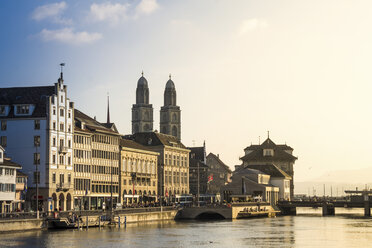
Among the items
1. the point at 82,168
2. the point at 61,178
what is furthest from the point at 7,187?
the point at 82,168

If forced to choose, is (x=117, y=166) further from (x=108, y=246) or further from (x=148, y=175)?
(x=108, y=246)

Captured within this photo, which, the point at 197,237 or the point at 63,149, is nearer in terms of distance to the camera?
the point at 197,237

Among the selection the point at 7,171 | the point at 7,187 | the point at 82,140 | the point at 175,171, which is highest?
the point at 82,140

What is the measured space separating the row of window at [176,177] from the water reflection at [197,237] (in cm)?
5848

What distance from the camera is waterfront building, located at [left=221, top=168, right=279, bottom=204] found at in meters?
181

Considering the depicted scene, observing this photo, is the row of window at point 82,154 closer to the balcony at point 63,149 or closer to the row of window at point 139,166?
the balcony at point 63,149

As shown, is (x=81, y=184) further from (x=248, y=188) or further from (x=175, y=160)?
(x=248, y=188)

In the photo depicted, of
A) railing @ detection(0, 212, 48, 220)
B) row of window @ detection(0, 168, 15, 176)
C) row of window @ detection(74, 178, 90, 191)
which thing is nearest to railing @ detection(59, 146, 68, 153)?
row of window @ detection(74, 178, 90, 191)

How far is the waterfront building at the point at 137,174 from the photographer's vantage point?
159m

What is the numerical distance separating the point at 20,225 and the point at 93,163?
4625cm

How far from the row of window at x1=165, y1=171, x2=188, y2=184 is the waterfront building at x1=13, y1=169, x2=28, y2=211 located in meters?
67.2

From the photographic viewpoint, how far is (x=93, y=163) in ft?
475

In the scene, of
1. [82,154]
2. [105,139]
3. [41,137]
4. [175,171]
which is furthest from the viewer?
[175,171]

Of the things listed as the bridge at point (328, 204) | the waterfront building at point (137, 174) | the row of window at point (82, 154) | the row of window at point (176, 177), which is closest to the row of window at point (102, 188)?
the waterfront building at point (137, 174)
